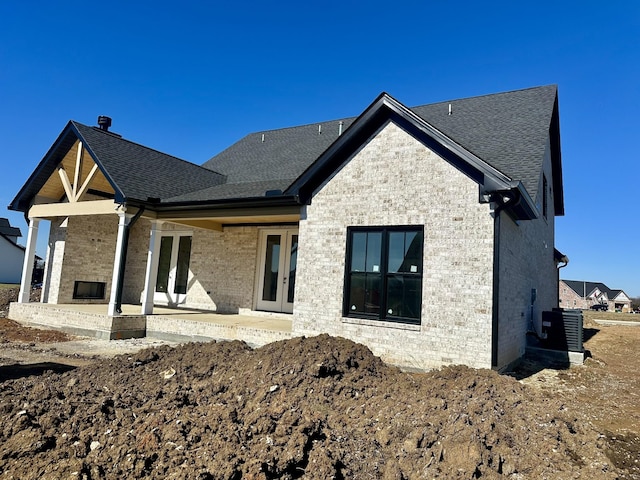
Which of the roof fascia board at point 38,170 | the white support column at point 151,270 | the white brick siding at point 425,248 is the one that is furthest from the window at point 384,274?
the roof fascia board at point 38,170

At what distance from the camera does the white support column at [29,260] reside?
43.5 ft

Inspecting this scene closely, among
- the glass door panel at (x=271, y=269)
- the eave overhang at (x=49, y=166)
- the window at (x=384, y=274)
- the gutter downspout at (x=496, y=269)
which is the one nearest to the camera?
the gutter downspout at (x=496, y=269)

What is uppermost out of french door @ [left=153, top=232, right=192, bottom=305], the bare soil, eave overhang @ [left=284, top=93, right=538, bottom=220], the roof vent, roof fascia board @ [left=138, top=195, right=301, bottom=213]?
the roof vent

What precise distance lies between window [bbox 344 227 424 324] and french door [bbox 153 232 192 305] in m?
7.62

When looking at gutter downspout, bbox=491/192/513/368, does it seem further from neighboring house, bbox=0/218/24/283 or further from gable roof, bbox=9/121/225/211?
neighboring house, bbox=0/218/24/283

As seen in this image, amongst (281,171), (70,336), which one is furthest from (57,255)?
(281,171)

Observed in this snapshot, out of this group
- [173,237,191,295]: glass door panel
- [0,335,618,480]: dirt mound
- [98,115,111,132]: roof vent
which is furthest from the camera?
[98,115,111,132]: roof vent

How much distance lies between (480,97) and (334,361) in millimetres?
10304

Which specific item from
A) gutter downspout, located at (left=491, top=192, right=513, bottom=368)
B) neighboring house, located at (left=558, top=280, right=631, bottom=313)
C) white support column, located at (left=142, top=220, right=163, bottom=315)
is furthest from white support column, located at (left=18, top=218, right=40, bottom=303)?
neighboring house, located at (left=558, top=280, right=631, bottom=313)

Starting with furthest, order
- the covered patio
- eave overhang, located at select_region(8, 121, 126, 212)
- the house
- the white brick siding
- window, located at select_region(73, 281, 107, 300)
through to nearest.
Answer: window, located at select_region(73, 281, 107, 300) → eave overhang, located at select_region(8, 121, 126, 212) → the covered patio → the house → the white brick siding

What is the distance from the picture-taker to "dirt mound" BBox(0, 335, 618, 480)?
348 cm

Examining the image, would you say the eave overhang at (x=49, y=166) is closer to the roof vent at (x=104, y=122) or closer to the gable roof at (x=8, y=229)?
the roof vent at (x=104, y=122)

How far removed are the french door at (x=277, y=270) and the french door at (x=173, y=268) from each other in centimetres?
305

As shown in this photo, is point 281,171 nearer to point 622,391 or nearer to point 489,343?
point 489,343
